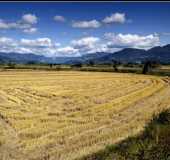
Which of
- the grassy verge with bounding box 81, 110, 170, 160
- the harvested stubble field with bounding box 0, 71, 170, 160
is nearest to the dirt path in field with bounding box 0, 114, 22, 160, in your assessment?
the harvested stubble field with bounding box 0, 71, 170, 160

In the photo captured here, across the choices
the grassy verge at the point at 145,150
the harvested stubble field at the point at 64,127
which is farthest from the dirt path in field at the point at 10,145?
the grassy verge at the point at 145,150

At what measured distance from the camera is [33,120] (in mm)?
17734

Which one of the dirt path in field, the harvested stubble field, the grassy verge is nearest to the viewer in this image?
the grassy verge

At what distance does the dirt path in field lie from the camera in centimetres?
1166

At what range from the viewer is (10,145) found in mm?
13039

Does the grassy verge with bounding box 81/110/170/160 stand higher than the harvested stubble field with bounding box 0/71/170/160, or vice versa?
the grassy verge with bounding box 81/110/170/160

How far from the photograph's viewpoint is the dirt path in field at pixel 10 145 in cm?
1166

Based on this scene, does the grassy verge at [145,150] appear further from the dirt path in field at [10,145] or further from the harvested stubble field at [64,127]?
the dirt path in field at [10,145]

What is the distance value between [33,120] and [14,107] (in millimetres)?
5169

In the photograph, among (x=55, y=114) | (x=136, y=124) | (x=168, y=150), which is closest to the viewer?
(x=168, y=150)

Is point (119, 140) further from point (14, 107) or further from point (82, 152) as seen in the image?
point (14, 107)

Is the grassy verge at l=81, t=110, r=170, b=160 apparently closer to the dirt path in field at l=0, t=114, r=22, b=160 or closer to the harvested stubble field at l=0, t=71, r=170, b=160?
the harvested stubble field at l=0, t=71, r=170, b=160

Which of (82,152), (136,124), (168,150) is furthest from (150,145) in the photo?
(136,124)

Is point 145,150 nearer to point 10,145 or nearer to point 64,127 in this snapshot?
point 10,145
